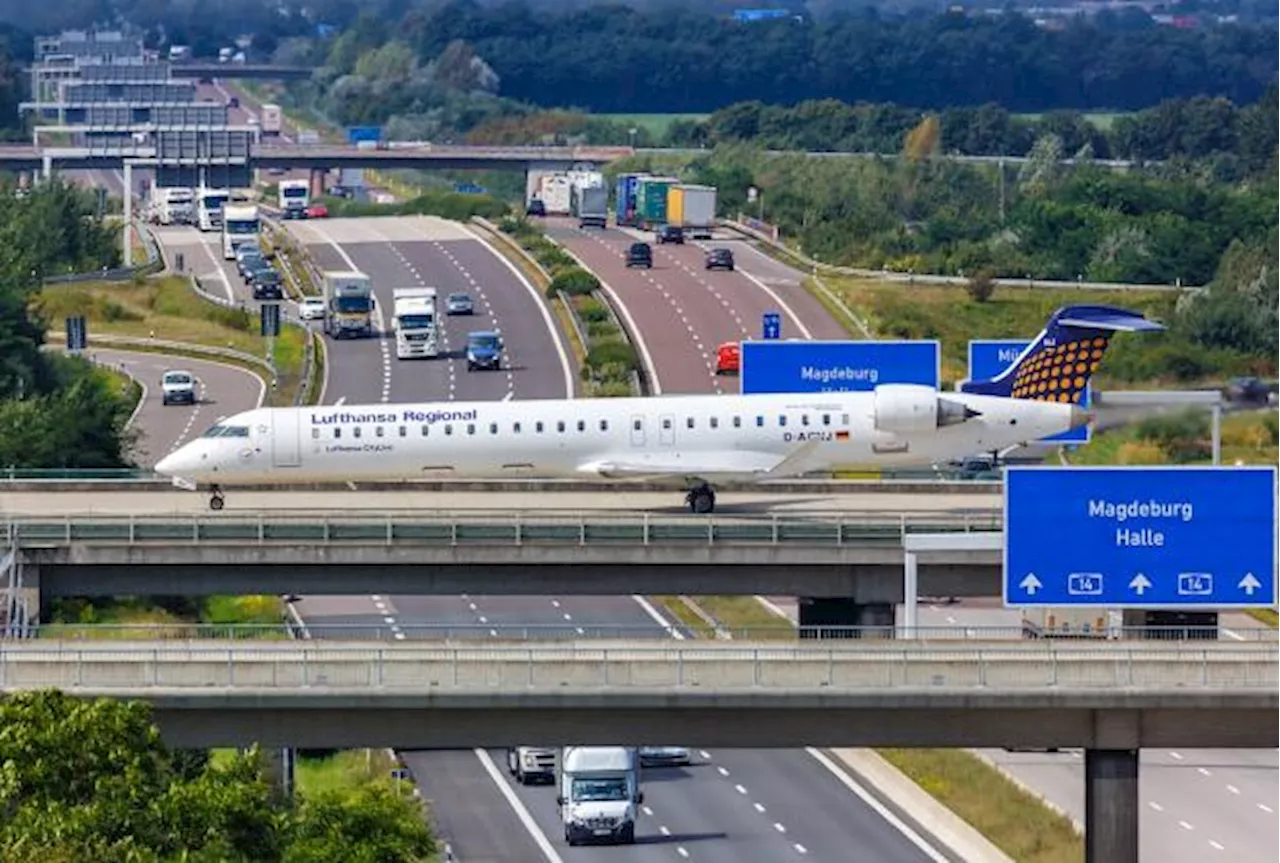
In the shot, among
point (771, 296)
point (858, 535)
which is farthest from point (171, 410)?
point (858, 535)

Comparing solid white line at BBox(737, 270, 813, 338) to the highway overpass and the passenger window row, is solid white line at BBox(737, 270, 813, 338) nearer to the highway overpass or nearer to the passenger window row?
the passenger window row

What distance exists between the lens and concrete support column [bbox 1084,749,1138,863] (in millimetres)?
72125

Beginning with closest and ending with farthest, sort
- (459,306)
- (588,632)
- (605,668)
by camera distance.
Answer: (605,668) < (588,632) < (459,306)

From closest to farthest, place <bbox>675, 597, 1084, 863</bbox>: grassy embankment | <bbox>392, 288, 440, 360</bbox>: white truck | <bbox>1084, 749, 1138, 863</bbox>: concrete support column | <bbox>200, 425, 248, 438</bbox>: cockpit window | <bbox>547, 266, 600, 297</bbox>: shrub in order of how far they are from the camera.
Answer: <bbox>1084, 749, 1138, 863</bbox>: concrete support column
<bbox>675, 597, 1084, 863</bbox>: grassy embankment
<bbox>200, 425, 248, 438</bbox>: cockpit window
<bbox>392, 288, 440, 360</bbox>: white truck
<bbox>547, 266, 600, 297</bbox>: shrub

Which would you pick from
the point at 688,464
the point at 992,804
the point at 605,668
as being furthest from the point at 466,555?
the point at 605,668

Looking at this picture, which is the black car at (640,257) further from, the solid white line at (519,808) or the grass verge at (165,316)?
the solid white line at (519,808)

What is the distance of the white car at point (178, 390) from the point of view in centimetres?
15200

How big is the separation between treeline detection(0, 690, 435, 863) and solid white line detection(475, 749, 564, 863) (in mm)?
25657

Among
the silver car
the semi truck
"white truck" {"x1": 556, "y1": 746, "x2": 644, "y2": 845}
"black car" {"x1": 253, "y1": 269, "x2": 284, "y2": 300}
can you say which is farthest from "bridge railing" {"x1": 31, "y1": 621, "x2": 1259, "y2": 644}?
"black car" {"x1": 253, "y1": 269, "x2": 284, "y2": 300}

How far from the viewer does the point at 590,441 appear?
100m

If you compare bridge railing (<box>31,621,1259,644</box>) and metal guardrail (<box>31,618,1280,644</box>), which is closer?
bridge railing (<box>31,621,1259,644</box>)

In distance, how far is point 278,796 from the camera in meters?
82.8

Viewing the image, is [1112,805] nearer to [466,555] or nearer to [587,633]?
[587,633]

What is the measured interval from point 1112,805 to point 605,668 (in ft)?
34.7
